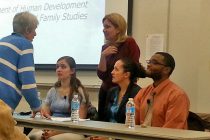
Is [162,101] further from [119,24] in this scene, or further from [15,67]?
[15,67]

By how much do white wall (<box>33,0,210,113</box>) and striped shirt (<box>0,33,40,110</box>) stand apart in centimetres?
156

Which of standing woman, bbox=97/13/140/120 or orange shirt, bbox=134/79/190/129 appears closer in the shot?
orange shirt, bbox=134/79/190/129

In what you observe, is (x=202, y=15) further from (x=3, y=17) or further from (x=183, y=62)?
(x=3, y=17)

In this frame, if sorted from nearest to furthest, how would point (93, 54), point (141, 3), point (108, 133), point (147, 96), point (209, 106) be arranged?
point (108, 133), point (147, 96), point (209, 106), point (141, 3), point (93, 54)

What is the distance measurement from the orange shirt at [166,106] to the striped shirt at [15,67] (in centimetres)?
92

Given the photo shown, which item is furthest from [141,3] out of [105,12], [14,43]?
[14,43]

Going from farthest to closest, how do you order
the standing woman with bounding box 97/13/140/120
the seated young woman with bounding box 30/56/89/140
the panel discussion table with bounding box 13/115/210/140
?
the seated young woman with bounding box 30/56/89/140 → the standing woman with bounding box 97/13/140/120 → the panel discussion table with bounding box 13/115/210/140

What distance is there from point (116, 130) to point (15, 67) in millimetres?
1006

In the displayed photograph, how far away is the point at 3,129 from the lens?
144 cm

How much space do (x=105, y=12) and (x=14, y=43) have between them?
1.76m

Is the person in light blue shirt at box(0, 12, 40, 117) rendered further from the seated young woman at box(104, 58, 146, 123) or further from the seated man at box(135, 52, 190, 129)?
the seated man at box(135, 52, 190, 129)

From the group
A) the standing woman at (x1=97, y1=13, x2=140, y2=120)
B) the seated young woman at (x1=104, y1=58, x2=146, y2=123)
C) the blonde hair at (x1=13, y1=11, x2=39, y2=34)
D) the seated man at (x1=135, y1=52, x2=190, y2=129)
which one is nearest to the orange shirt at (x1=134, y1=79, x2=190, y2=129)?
the seated man at (x1=135, y1=52, x2=190, y2=129)

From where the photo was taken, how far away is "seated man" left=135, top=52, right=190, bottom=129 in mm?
3471

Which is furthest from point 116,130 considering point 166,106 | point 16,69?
point 16,69
